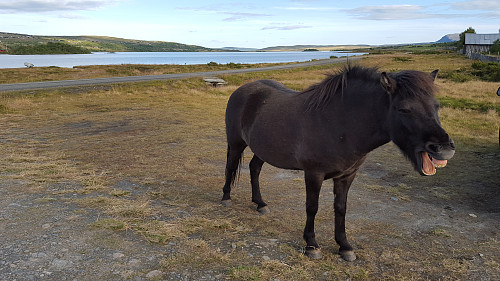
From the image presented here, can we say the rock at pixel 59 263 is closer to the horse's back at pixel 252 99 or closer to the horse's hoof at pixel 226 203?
the horse's hoof at pixel 226 203

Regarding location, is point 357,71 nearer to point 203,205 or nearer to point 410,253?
point 410,253

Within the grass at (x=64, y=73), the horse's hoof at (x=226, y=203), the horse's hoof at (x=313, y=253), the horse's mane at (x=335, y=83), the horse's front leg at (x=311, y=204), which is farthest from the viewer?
the grass at (x=64, y=73)

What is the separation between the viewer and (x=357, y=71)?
4.31m

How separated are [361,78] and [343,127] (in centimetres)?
63

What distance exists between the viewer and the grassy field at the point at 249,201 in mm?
4391

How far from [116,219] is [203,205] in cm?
150

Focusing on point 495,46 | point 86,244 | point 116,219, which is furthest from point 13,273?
point 495,46

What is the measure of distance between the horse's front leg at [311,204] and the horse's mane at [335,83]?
2.88ft

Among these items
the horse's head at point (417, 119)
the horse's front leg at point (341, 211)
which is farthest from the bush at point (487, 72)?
the horse's head at point (417, 119)

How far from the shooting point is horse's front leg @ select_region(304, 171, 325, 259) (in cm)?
445

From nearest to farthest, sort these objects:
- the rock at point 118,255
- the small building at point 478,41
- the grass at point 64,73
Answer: the rock at point 118,255
the grass at point 64,73
the small building at point 478,41

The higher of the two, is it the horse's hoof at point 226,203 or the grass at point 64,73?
the grass at point 64,73

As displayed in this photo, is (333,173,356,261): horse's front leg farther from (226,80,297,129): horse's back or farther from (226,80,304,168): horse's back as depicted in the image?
(226,80,297,129): horse's back

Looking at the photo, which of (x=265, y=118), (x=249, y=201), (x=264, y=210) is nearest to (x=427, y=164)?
(x=265, y=118)
